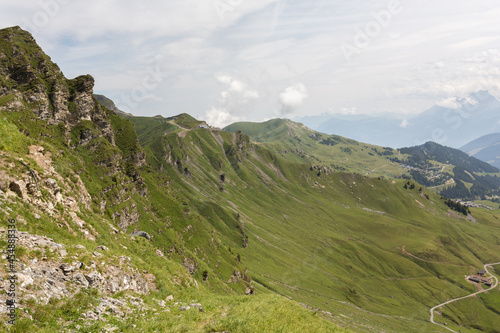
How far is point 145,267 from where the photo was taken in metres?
31.1

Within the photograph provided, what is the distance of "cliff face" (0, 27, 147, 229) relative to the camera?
296 ft

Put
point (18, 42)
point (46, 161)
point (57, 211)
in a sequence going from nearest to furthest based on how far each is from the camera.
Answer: point (57, 211) < point (46, 161) < point (18, 42)

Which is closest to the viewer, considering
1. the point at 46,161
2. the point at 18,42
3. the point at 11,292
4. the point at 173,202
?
the point at 11,292

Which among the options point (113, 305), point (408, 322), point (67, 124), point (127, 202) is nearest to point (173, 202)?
point (127, 202)

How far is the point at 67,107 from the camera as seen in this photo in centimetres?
10744

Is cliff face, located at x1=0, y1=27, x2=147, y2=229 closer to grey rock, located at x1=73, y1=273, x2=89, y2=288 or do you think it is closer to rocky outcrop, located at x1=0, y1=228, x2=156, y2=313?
rocky outcrop, located at x1=0, y1=228, x2=156, y2=313

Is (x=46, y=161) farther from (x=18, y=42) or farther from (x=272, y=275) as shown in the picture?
(x=272, y=275)

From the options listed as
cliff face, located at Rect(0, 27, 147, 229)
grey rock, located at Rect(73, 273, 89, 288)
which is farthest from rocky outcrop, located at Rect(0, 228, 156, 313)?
cliff face, located at Rect(0, 27, 147, 229)

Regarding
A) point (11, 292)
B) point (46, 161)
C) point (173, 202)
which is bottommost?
point (173, 202)

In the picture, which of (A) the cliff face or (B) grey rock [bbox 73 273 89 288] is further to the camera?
(A) the cliff face

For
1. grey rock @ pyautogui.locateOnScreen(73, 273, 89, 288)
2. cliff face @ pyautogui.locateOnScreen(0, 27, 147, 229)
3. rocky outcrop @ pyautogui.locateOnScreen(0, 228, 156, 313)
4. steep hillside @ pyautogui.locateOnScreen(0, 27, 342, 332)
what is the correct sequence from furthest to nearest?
cliff face @ pyautogui.locateOnScreen(0, 27, 147, 229) → grey rock @ pyautogui.locateOnScreen(73, 273, 89, 288) → steep hillside @ pyautogui.locateOnScreen(0, 27, 342, 332) → rocky outcrop @ pyautogui.locateOnScreen(0, 228, 156, 313)

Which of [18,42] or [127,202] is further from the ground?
[18,42]

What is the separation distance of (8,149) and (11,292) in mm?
24250

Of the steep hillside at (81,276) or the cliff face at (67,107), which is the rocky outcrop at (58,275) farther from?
the cliff face at (67,107)
